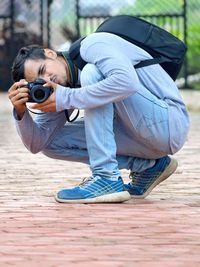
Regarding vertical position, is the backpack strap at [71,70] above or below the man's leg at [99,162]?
above

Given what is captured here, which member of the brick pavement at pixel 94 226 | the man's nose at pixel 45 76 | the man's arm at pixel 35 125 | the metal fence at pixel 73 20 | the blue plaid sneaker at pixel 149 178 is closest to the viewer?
the brick pavement at pixel 94 226

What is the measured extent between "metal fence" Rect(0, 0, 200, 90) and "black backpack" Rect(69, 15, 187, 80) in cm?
1299

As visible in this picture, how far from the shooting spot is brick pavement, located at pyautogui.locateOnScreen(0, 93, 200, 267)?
17.1 ft

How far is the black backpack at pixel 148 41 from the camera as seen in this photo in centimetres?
683

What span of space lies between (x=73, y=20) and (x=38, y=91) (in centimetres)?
1475

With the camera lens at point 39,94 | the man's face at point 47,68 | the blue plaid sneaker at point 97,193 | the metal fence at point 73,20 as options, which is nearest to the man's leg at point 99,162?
the blue plaid sneaker at point 97,193

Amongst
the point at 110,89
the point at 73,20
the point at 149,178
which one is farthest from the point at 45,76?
the point at 73,20

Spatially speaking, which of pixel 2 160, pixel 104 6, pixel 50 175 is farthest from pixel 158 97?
pixel 104 6

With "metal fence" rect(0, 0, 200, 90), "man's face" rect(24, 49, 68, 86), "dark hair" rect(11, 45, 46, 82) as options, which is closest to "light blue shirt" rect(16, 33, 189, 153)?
"man's face" rect(24, 49, 68, 86)

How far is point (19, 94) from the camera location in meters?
6.73

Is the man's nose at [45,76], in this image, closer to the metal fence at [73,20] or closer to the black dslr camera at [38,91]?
the black dslr camera at [38,91]

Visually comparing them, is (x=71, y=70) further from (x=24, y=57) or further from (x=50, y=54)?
(x=24, y=57)

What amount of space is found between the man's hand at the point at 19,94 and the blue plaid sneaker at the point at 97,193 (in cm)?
56

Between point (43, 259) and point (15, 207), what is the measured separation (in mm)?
1765
